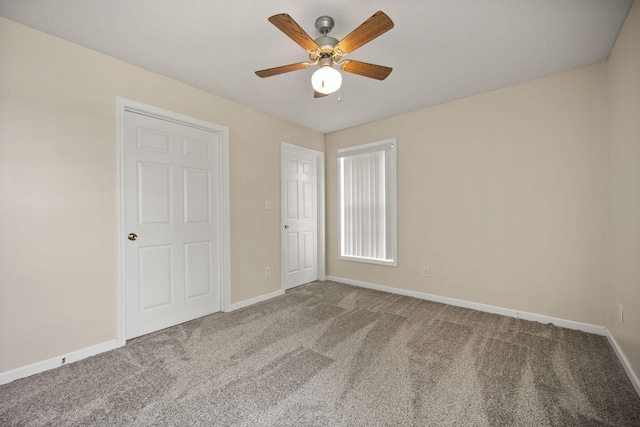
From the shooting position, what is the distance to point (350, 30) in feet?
6.43

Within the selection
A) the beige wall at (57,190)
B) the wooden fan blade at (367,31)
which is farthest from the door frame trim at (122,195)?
the wooden fan blade at (367,31)

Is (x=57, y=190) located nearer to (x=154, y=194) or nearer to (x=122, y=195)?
(x=122, y=195)

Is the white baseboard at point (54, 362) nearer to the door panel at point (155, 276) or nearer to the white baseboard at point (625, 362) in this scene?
the door panel at point (155, 276)

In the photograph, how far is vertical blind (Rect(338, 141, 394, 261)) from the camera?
388 cm

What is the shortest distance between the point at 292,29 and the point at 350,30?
0.62 m

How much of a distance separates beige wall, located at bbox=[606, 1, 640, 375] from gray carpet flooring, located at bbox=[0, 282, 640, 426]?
306 millimetres

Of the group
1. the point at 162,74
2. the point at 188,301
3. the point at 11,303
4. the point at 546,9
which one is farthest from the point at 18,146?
the point at 546,9

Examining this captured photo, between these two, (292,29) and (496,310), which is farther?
(496,310)

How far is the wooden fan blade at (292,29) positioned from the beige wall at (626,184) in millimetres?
2033

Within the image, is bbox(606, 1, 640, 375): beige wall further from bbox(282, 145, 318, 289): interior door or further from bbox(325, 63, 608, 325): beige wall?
bbox(282, 145, 318, 289): interior door

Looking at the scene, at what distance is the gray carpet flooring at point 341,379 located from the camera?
1516 mm

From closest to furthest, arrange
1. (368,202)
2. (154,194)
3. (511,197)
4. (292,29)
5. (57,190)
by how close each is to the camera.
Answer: (292,29)
(57,190)
(154,194)
(511,197)
(368,202)

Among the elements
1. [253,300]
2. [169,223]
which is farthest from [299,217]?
[169,223]

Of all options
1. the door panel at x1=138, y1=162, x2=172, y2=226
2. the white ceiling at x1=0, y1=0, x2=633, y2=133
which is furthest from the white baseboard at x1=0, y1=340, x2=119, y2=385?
the white ceiling at x1=0, y1=0, x2=633, y2=133
